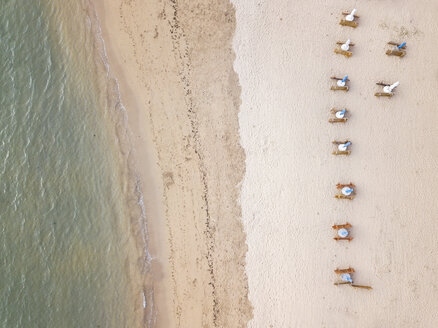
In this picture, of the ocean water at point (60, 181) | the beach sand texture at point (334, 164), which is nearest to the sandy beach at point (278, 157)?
the beach sand texture at point (334, 164)

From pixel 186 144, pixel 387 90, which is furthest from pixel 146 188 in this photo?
pixel 387 90

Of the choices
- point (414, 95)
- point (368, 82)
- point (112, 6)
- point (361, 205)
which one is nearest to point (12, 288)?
point (112, 6)

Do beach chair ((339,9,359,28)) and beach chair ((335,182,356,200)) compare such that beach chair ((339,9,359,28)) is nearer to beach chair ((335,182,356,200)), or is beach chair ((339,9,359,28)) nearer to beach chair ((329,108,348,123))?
beach chair ((329,108,348,123))

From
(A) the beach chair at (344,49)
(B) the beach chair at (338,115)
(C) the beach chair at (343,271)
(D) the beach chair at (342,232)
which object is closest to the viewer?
(C) the beach chair at (343,271)

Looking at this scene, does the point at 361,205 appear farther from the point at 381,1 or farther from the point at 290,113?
the point at 381,1

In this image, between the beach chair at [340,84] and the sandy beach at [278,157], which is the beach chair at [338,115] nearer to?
the sandy beach at [278,157]

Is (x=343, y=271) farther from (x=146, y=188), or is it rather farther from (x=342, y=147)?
(x=146, y=188)
